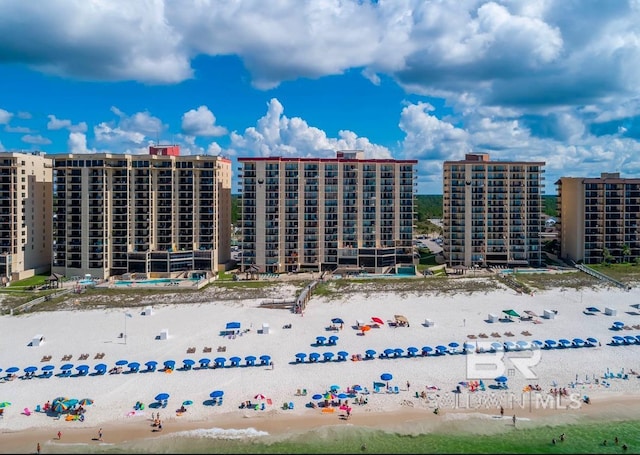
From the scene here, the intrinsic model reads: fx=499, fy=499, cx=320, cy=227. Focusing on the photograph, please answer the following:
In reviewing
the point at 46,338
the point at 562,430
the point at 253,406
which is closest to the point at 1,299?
the point at 46,338

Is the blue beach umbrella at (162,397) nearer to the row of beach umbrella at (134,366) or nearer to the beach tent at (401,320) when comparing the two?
the row of beach umbrella at (134,366)

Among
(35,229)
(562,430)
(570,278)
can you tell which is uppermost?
(35,229)

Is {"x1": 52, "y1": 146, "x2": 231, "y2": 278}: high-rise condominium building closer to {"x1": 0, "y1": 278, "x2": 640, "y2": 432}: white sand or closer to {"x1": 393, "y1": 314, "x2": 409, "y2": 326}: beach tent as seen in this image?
{"x1": 0, "y1": 278, "x2": 640, "y2": 432}: white sand

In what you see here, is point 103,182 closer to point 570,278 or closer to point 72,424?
point 72,424

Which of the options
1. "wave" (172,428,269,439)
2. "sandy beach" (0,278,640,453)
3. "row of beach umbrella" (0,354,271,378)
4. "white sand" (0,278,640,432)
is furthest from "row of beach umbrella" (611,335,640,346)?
"wave" (172,428,269,439)

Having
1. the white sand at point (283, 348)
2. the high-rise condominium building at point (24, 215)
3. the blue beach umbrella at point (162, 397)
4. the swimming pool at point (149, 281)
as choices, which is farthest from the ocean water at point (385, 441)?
the high-rise condominium building at point (24, 215)
